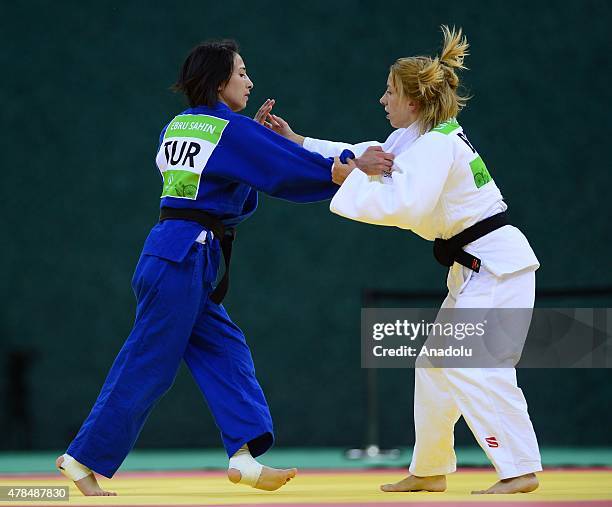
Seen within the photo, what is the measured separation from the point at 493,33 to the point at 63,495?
173 inches

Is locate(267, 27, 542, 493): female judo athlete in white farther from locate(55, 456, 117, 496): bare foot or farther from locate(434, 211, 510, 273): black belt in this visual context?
locate(55, 456, 117, 496): bare foot

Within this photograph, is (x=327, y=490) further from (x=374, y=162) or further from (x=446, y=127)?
(x=446, y=127)

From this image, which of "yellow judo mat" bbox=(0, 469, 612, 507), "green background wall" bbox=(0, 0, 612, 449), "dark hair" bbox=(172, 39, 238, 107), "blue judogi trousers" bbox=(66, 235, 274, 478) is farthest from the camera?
"green background wall" bbox=(0, 0, 612, 449)

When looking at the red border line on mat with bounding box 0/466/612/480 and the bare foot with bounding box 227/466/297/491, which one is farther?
the red border line on mat with bounding box 0/466/612/480

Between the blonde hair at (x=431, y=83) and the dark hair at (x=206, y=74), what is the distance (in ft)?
1.75

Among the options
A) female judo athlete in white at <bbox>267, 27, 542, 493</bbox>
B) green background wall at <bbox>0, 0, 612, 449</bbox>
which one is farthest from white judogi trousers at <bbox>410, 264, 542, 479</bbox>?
green background wall at <bbox>0, 0, 612, 449</bbox>

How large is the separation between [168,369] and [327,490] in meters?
0.59

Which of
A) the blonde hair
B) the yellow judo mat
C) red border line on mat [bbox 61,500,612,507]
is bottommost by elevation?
the yellow judo mat

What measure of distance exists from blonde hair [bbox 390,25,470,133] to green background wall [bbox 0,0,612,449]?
296 centimetres

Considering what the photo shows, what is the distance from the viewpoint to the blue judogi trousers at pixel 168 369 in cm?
315

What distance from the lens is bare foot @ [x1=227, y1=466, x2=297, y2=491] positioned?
315cm

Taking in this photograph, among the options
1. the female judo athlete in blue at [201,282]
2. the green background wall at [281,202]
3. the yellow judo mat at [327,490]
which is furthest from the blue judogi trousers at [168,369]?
the green background wall at [281,202]

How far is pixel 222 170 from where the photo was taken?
324 cm

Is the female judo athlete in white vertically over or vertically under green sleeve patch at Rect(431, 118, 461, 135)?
under
